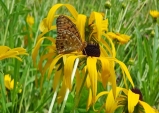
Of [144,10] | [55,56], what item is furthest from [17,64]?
[144,10]

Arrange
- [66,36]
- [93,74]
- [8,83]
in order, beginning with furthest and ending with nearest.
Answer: [8,83] < [66,36] < [93,74]

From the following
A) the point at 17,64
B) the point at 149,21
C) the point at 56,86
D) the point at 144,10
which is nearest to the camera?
the point at 56,86

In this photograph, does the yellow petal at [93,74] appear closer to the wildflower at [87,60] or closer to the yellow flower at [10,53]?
the wildflower at [87,60]

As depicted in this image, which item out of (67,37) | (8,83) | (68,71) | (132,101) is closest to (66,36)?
(67,37)

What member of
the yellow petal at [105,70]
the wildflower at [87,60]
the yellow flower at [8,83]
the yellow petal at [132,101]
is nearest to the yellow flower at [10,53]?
the wildflower at [87,60]

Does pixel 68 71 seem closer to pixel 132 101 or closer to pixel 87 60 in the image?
pixel 87 60

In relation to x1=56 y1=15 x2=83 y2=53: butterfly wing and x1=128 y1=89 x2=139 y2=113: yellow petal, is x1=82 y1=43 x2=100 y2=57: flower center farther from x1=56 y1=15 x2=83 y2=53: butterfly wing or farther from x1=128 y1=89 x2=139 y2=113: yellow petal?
x1=128 y1=89 x2=139 y2=113: yellow petal

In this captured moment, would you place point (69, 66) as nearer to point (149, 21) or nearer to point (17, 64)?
point (17, 64)

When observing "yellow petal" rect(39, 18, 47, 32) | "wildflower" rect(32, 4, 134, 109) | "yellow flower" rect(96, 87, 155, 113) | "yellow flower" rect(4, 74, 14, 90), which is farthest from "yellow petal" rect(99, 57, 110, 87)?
"yellow flower" rect(4, 74, 14, 90)
